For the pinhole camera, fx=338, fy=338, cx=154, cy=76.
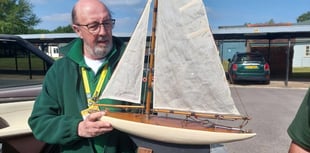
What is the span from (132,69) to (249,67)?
14679mm

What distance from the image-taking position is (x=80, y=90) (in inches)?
73.6

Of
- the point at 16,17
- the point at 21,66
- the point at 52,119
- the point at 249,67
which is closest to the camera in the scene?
the point at 52,119

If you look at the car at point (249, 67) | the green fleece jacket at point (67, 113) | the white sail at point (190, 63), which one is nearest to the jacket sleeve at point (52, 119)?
the green fleece jacket at point (67, 113)

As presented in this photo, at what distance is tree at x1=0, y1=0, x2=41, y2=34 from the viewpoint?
45281mm

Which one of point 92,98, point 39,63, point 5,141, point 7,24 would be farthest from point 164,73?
point 7,24

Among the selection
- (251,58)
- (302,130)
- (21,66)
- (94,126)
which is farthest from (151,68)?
(251,58)

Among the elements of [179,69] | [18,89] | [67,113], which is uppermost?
[179,69]

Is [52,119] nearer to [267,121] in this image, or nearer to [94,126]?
[94,126]

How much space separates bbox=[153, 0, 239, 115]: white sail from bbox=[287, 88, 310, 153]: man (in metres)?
0.65

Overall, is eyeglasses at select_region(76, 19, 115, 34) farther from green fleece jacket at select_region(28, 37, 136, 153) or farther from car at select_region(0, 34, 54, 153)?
car at select_region(0, 34, 54, 153)

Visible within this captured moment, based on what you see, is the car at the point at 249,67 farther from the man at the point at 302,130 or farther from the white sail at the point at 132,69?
the man at the point at 302,130


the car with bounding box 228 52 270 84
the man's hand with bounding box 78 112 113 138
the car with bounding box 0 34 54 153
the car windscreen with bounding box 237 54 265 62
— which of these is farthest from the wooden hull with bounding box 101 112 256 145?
the car windscreen with bounding box 237 54 265 62

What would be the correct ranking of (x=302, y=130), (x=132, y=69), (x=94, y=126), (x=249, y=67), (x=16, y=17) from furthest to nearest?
(x=16, y=17) → (x=249, y=67) → (x=132, y=69) → (x=94, y=126) → (x=302, y=130)

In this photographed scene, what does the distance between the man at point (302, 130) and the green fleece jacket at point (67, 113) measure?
88cm
